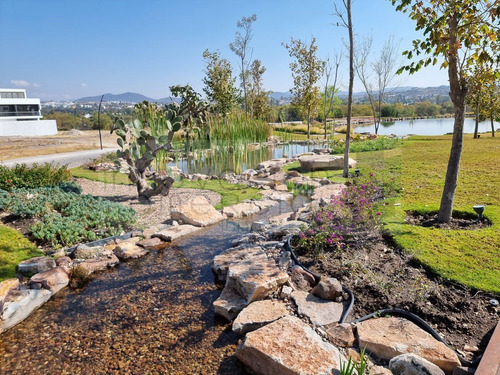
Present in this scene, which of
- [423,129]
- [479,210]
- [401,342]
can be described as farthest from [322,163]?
[423,129]

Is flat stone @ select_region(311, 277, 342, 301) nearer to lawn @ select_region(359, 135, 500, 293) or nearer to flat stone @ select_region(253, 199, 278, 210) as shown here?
lawn @ select_region(359, 135, 500, 293)

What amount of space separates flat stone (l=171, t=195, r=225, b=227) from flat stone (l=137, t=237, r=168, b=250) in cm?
70

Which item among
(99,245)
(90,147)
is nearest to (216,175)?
(99,245)

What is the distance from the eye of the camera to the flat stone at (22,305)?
3.03m

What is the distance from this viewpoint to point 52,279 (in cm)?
362

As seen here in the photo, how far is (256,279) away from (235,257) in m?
0.78

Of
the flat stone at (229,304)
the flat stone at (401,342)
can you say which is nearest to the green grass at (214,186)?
the flat stone at (229,304)

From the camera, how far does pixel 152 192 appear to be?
669 centimetres

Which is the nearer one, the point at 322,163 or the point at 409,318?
the point at 409,318

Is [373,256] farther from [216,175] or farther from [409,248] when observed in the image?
[216,175]

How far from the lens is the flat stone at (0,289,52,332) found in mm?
3025

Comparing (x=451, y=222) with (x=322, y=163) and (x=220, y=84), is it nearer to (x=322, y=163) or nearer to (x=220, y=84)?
(x=322, y=163)

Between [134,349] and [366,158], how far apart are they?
387 inches

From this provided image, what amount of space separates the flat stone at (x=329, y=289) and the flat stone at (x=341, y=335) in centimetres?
38
